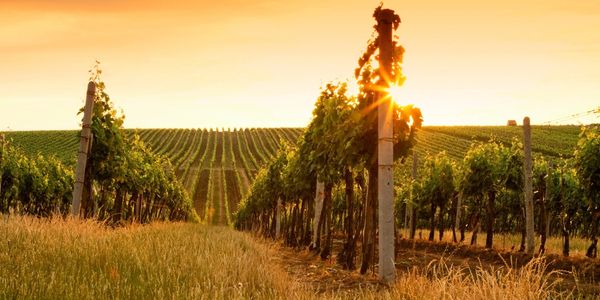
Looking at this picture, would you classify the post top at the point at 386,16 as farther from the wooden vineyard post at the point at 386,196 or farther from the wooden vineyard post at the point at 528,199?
the wooden vineyard post at the point at 528,199

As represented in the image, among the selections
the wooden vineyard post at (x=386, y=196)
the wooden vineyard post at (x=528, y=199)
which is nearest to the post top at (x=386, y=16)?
the wooden vineyard post at (x=386, y=196)

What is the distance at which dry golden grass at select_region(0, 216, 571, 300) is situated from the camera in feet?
16.5

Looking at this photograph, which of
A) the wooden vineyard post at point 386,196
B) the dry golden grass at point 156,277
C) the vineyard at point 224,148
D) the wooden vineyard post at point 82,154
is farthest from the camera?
the vineyard at point 224,148

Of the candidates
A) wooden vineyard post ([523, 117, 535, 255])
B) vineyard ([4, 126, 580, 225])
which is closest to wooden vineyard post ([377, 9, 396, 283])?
wooden vineyard post ([523, 117, 535, 255])

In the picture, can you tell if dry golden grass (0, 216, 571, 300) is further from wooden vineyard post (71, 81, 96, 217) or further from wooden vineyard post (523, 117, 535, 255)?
wooden vineyard post (523, 117, 535, 255)

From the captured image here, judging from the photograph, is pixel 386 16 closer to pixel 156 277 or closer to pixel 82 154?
pixel 156 277

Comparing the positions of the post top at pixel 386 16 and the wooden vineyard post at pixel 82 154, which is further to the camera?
the wooden vineyard post at pixel 82 154

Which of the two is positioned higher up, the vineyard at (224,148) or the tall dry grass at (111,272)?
the vineyard at (224,148)

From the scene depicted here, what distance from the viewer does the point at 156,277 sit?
19.6 ft

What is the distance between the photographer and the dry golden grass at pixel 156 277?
504 centimetres

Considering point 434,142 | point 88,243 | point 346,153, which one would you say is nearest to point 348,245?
point 346,153

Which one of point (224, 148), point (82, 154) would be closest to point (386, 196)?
point (82, 154)

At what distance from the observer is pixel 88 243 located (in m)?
8.20

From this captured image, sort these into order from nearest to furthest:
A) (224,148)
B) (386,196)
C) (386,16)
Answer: (386,196) → (386,16) → (224,148)
